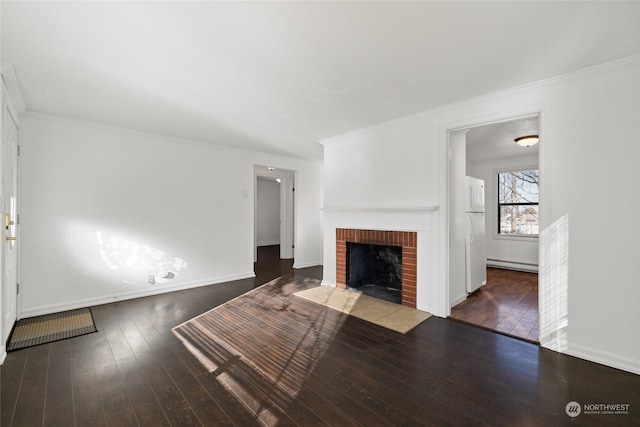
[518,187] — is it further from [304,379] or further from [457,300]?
[304,379]

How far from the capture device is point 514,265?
611 cm

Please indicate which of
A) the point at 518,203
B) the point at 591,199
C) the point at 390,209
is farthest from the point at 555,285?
the point at 518,203

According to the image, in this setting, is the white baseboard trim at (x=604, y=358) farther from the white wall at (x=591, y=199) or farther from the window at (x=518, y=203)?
the window at (x=518, y=203)

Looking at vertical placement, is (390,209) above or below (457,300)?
above

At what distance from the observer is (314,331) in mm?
2889

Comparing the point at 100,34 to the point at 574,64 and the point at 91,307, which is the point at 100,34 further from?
the point at 574,64

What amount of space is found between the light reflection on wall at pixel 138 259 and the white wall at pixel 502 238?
6.58 metres

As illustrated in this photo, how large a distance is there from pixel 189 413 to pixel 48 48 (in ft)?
9.10

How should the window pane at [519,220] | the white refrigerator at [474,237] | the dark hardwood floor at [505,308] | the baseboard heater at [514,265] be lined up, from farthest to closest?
the window pane at [519,220] → the baseboard heater at [514,265] → the white refrigerator at [474,237] → the dark hardwood floor at [505,308]

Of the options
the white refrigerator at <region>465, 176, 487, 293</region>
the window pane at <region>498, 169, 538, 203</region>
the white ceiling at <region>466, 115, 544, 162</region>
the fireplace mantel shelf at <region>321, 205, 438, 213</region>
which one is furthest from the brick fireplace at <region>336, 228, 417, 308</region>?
the window pane at <region>498, 169, 538, 203</region>

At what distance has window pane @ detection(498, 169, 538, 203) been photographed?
6.05m

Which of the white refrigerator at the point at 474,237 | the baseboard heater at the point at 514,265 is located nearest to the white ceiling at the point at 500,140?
the white refrigerator at the point at 474,237

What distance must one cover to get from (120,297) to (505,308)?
525cm

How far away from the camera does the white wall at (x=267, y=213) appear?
389 inches
